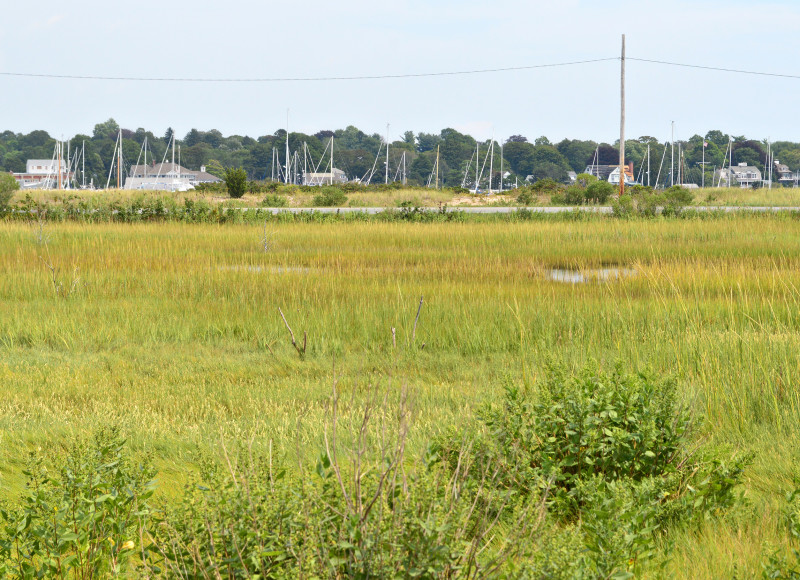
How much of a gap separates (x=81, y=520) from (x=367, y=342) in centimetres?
525

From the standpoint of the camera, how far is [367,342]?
8.09 metres

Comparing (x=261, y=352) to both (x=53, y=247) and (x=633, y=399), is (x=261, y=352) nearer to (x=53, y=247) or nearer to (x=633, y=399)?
(x=633, y=399)

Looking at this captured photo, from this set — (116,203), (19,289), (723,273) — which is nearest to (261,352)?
(19,289)

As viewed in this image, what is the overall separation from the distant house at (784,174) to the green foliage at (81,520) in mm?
135464

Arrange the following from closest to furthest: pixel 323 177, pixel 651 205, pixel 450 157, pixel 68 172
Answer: pixel 651 205 < pixel 68 172 < pixel 323 177 < pixel 450 157

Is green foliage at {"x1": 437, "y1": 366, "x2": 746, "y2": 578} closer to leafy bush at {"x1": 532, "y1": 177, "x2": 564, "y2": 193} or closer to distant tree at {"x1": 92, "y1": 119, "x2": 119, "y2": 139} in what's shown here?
leafy bush at {"x1": 532, "y1": 177, "x2": 564, "y2": 193}

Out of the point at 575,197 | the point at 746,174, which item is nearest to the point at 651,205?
the point at 575,197

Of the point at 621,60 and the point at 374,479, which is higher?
the point at 621,60

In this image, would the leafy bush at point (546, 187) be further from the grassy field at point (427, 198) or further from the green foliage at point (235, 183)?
the green foliage at point (235, 183)

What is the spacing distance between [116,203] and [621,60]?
63.4 ft

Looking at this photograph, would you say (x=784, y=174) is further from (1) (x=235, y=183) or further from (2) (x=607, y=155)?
(1) (x=235, y=183)

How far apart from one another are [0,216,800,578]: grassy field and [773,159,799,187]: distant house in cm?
12122

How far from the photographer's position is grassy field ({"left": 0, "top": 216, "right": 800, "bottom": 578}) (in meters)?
4.90

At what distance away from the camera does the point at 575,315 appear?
29.0 ft
